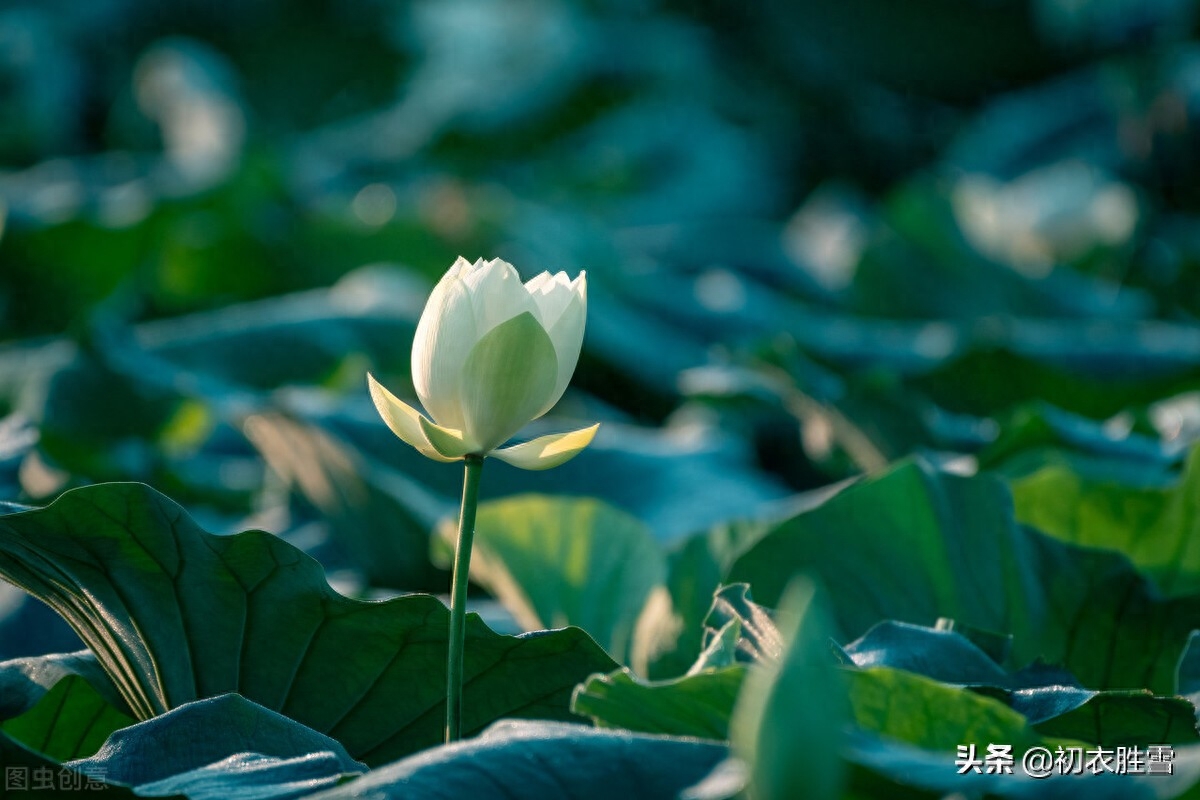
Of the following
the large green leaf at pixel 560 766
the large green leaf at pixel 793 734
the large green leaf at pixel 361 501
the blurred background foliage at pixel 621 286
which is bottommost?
the large green leaf at pixel 560 766

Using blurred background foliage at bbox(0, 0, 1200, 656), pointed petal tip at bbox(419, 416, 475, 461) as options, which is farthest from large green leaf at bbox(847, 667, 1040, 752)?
blurred background foliage at bbox(0, 0, 1200, 656)

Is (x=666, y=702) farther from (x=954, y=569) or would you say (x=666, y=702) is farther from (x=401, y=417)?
(x=954, y=569)

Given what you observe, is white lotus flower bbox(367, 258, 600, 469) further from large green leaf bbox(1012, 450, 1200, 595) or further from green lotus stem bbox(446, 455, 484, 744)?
large green leaf bbox(1012, 450, 1200, 595)

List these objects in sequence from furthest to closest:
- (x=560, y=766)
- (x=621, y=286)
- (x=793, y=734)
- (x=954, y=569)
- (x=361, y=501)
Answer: (x=621, y=286) → (x=361, y=501) → (x=954, y=569) → (x=560, y=766) → (x=793, y=734)

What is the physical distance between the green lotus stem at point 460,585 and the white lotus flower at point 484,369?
0.01 m

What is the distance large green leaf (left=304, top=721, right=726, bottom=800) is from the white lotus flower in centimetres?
11

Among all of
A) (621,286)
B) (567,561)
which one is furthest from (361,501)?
(621,286)

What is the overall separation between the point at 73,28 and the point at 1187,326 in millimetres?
4533

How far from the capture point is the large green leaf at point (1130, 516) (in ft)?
2.68

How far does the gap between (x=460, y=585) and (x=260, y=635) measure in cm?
15

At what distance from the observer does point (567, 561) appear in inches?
34.3

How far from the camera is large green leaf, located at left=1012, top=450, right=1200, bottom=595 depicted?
0.82 meters

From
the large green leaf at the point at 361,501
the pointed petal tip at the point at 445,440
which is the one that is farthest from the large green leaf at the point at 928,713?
the large green leaf at the point at 361,501

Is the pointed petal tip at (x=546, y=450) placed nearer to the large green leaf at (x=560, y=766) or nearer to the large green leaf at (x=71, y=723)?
the large green leaf at (x=560, y=766)
